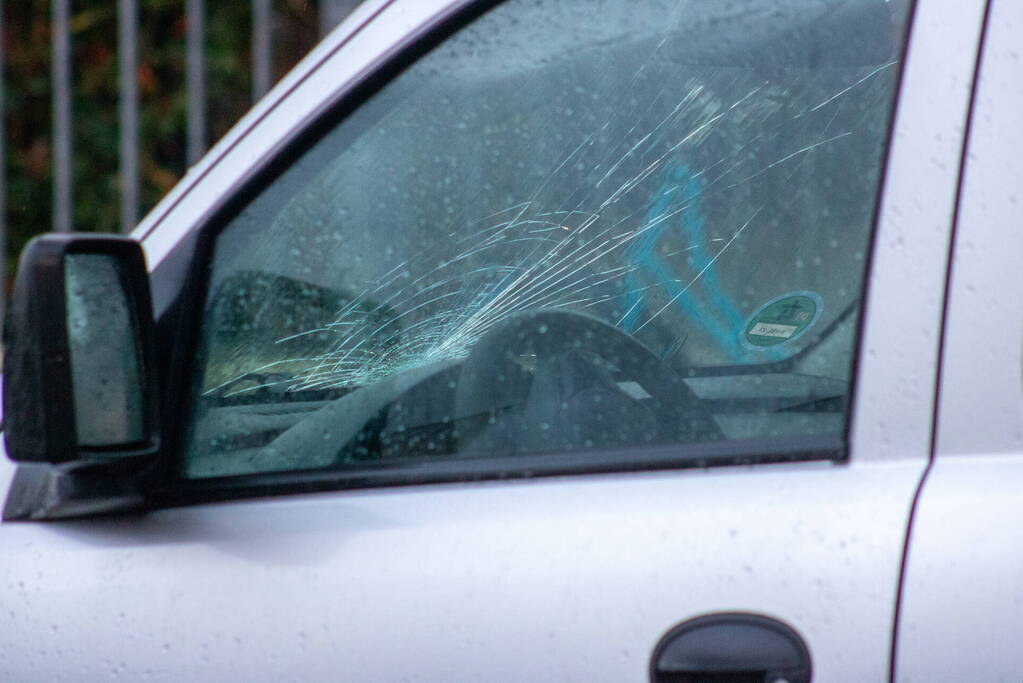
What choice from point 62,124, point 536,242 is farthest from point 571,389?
point 62,124

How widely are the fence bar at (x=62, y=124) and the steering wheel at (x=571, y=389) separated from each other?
16.1ft

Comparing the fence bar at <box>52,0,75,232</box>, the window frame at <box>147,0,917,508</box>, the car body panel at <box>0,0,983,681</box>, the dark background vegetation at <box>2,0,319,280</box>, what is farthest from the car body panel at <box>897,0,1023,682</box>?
the fence bar at <box>52,0,75,232</box>

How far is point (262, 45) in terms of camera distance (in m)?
5.91

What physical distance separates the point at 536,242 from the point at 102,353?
537 mm

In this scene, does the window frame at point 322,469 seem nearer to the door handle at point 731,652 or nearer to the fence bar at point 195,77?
the door handle at point 731,652

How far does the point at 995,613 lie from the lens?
1.22 meters

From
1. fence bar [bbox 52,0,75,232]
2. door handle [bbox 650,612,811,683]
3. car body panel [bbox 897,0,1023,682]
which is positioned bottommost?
door handle [bbox 650,612,811,683]

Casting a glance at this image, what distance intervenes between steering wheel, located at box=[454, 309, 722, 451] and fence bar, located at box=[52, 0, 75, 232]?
4916mm

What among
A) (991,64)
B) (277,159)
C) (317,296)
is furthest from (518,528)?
(991,64)

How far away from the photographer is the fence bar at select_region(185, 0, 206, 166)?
5.87 m

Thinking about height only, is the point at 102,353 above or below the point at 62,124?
below

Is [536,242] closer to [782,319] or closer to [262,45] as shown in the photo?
[782,319]

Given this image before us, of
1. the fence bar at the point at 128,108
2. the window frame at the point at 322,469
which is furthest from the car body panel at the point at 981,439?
the fence bar at the point at 128,108

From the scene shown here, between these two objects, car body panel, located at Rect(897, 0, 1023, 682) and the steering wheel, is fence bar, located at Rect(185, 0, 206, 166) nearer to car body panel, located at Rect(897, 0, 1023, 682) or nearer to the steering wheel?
the steering wheel
